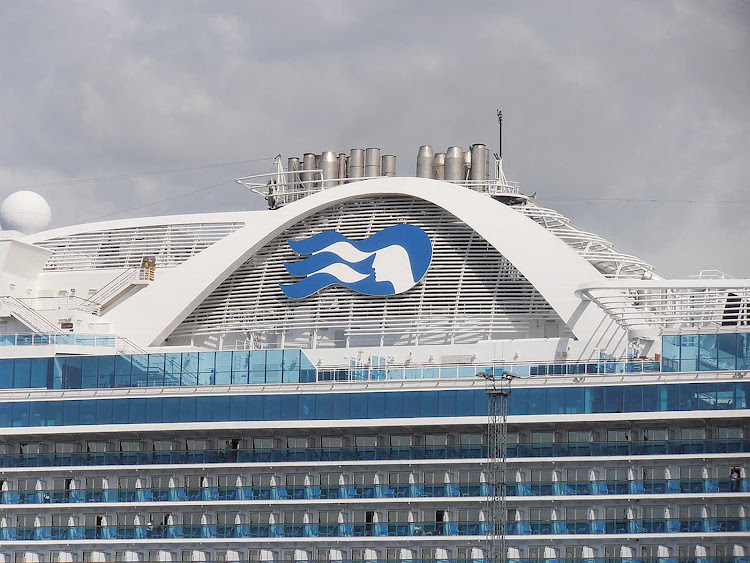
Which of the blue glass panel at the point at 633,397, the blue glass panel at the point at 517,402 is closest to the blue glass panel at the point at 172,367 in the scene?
the blue glass panel at the point at 517,402

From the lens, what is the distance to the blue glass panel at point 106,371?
53.0 metres

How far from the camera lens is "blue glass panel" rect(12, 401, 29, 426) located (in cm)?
5297

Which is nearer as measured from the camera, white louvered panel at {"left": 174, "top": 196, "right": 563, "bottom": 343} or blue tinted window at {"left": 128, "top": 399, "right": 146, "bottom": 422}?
blue tinted window at {"left": 128, "top": 399, "right": 146, "bottom": 422}

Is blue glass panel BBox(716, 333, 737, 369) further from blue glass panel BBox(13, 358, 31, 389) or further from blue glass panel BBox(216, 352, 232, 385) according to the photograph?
blue glass panel BBox(13, 358, 31, 389)

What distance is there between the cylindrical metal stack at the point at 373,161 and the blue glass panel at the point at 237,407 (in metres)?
11.3

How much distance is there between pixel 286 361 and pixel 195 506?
501 cm

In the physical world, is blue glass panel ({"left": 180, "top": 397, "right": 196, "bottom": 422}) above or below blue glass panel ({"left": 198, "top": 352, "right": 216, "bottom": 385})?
below

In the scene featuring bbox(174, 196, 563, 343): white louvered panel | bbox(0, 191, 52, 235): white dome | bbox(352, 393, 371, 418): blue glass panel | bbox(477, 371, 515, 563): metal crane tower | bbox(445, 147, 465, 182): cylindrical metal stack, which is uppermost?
bbox(445, 147, 465, 182): cylindrical metal stack

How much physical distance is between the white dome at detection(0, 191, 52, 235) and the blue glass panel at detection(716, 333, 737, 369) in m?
25.0

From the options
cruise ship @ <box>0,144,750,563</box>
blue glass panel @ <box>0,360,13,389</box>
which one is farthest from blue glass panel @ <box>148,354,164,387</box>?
blue glass panel @ <box>0,360,13,389</box>

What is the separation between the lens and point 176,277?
187 feet

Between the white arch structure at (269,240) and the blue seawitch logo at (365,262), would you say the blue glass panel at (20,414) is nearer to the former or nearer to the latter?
the white arch structure at (269,240)

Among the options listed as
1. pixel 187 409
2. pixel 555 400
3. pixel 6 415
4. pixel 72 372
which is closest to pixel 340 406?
pixel 187 409

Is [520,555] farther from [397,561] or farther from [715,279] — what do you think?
[715,279]
